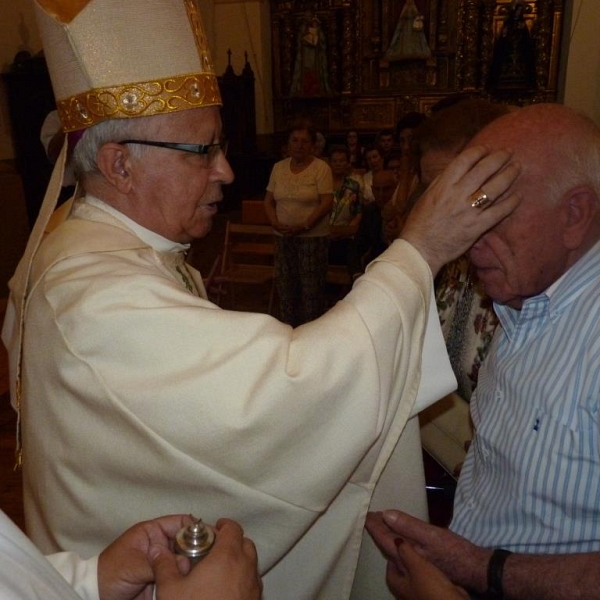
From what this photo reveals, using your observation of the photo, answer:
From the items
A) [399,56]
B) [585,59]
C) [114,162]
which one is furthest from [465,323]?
[399,56]

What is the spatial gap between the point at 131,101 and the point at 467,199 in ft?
2.86

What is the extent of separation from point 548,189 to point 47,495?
135cm

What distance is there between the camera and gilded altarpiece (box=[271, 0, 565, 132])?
1066 cm

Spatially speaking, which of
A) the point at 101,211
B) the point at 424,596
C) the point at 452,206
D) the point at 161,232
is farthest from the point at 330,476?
the point at 101,211

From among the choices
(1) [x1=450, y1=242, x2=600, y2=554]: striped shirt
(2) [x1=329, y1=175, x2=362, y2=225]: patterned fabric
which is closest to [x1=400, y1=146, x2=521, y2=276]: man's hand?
(1) [x1=450, y1=242, x2=600, y2=554]: striped shirt

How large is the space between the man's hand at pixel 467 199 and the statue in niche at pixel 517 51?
34.3ft

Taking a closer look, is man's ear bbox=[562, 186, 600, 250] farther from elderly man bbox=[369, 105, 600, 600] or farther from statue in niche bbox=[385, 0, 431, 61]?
statue in niche bbox=[385, 0, 431, 61]

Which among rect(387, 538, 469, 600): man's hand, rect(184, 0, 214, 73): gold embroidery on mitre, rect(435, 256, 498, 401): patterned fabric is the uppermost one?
rect(184, 0, 214, 73): gold embroidery on mitre

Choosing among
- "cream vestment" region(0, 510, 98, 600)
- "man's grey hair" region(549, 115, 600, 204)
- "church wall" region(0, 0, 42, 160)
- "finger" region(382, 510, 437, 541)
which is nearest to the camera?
"cream vestment" region(0, 510, 98, 600)

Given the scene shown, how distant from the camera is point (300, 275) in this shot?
570 centimetres

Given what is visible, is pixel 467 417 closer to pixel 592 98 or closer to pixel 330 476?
pixel 330 476

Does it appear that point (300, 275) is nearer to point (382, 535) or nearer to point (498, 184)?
point (382, 535)

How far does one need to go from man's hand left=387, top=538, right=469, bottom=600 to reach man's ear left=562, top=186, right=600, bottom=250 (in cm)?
83

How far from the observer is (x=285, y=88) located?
12.3 metres
